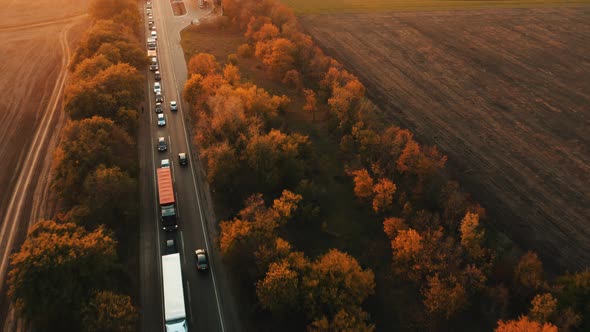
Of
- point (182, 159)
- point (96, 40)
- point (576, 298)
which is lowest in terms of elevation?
point (576, 298)

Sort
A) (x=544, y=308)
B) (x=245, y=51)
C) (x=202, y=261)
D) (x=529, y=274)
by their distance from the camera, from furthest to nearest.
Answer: (x=245, y=51) → (x=202, y=261) → (x=529, y=274) → (x=544, y=308)

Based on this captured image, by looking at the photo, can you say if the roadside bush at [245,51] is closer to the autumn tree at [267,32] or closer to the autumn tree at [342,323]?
the autumn tree at [267,32]

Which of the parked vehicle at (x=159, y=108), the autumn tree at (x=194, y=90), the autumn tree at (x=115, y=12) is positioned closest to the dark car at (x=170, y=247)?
the autumn tree at (x=194, y=90)

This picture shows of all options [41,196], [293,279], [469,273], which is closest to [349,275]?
[293,279]

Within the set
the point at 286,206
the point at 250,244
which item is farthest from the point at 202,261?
the point at 286,206

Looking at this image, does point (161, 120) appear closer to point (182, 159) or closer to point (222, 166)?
point (182, 159)
